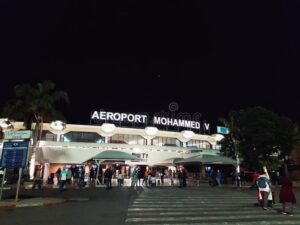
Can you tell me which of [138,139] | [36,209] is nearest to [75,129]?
[138,139]

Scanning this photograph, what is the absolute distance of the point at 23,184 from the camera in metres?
23.9

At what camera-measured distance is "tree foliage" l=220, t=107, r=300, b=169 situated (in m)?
31.5

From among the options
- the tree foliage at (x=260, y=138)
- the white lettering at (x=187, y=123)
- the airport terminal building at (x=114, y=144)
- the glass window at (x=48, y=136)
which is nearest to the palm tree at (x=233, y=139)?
the tree foliage at (x=260, y=138)

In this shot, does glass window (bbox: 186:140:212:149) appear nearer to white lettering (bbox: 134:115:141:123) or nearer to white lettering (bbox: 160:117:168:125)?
white lettering (bbox: 160:117:168:125)

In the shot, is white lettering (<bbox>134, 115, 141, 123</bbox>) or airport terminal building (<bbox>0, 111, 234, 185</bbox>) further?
white lettering (<bbox>134, 115, 141, 123</bbox>)

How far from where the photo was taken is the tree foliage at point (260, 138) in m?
31.5

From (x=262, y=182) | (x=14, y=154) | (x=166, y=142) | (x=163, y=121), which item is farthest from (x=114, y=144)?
(x=262, y=182)

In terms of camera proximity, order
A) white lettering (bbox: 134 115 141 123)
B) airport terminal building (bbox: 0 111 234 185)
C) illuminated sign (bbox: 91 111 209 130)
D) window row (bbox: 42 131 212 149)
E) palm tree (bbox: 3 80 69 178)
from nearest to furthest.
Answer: palm tree (bbox: 3 80 69 178)
airport terminal building (bbox: 0 111 234 185)
window row (bbox: 42 131 212 149)
illuminated sign (bbox: 91 111 209 130)
white lettering (bbox: 134 115 141 123)

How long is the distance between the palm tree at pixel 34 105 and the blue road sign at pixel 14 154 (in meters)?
12.8

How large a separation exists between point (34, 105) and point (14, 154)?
Result: 1368cm

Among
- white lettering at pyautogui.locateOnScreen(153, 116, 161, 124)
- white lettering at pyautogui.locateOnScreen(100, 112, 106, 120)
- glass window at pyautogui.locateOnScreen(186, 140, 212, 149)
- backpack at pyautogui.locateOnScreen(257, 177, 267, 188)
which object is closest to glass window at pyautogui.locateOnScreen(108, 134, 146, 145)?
white lettering at pyautogui.locateOnScreen(100, 112, 106, 120)

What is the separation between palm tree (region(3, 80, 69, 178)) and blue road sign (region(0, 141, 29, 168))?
1284 centimetres

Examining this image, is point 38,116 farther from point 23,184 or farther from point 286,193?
point 286,193

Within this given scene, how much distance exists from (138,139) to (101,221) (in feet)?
131
